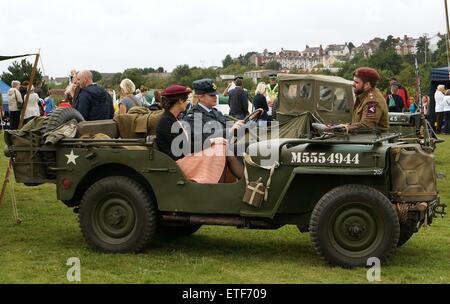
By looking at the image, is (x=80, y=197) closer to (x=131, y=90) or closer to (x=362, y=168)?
(x=362, y=168)

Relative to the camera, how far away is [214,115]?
8.09m

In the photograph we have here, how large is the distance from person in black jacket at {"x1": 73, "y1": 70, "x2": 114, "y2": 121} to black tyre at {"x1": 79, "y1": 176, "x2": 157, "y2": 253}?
2.67 metres

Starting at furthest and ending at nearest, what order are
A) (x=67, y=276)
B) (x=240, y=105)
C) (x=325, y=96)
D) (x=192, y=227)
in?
(x=240, y=105)
(x=325, y=96)
(x=192, y=227)
(x=67, y=276)

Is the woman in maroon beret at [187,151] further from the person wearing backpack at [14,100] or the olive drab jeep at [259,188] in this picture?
the person wearing backpack at [14,100]

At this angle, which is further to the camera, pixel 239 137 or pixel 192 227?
pixel 192 227

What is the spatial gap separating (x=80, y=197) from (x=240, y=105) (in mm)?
9112

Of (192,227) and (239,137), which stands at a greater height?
(239,137)

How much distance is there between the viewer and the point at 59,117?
8250mm

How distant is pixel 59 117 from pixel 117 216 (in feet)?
4.46

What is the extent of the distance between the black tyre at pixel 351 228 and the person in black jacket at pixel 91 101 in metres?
4.24

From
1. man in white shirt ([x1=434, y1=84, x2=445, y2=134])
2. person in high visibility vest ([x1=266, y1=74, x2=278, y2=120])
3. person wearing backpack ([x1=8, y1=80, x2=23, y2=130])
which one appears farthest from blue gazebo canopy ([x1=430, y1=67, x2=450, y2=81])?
person wearing backpack ([x1=8, y1=80, x2=23, y2=130])

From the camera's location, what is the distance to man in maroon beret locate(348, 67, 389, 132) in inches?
300

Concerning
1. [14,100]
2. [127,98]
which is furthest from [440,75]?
[127,98]
